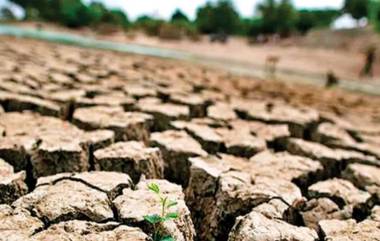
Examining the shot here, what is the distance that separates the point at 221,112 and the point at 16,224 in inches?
90.0

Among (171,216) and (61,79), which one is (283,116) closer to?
(61,79)

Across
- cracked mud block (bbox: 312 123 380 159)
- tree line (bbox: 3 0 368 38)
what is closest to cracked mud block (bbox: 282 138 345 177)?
cracked mud block (bbox: 312 123 380 159)

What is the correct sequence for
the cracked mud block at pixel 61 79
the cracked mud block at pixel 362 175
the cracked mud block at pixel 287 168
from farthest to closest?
the cracked mud block at pixel 61 79, the cracked mud block at pixel 362 175, the cracked mud block at pixel 287 168

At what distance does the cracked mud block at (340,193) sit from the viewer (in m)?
1.96

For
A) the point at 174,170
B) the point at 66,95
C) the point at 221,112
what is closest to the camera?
the point at 174,170

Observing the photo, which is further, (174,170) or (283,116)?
(283,116)

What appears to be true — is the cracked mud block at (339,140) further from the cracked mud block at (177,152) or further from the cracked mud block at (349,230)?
the cracked mud block at (349,230)

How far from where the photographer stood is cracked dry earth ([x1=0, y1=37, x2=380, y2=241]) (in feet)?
4.84

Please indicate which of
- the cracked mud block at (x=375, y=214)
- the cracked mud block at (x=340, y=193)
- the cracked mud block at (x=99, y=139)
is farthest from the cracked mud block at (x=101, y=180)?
the cracked mud block at (x=375, y=214)

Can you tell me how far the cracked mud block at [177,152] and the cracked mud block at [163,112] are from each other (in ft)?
1.42

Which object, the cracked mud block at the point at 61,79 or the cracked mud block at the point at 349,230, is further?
the cracked mud block at the point at 61,79

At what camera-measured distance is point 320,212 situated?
6.05 feet

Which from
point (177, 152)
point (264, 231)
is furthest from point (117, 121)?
point (264, 231)

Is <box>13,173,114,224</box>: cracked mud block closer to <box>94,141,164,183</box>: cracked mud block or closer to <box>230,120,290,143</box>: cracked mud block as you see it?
<box>94,141,164,183</box>: cracked mud block
